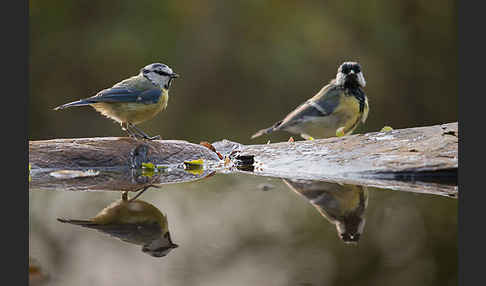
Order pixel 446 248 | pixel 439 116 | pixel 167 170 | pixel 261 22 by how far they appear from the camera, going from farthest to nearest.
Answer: pixel 261 22
pixel 439 116
pixel 167 170
pixel 446 248

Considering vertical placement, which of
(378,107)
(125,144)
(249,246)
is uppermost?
(378,107)

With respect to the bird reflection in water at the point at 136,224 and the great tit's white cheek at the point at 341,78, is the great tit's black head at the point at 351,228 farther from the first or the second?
the great tit's white cheek at the point at 341,78

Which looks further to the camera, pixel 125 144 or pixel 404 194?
pixel 125 144

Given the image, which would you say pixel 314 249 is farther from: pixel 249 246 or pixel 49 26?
pixel 49 26

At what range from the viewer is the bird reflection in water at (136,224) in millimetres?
2662

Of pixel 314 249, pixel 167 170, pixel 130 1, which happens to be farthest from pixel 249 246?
pixel 130 1

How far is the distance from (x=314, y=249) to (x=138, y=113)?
8.44 ft

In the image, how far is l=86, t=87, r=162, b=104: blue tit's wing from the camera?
4711 mm

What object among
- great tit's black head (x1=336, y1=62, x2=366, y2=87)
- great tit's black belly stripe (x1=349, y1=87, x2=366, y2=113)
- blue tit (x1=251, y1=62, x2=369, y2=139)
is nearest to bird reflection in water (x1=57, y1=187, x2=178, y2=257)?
blue tit (x1=251, y1=62, x2=369, y2=139)

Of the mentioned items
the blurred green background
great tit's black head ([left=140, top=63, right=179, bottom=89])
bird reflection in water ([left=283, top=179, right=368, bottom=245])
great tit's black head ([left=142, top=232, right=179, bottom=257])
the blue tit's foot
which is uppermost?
the blurred green background

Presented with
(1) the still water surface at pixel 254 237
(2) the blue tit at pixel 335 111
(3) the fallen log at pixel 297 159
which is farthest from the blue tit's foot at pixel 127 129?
(2) the blue tit at pixel 335 111

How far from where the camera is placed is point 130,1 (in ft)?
35.8

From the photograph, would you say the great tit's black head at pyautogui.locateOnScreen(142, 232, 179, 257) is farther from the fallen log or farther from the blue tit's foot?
the blue tit's foot

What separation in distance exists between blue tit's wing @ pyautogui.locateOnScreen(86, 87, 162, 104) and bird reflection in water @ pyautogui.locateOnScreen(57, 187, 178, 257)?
1490 millimetres
